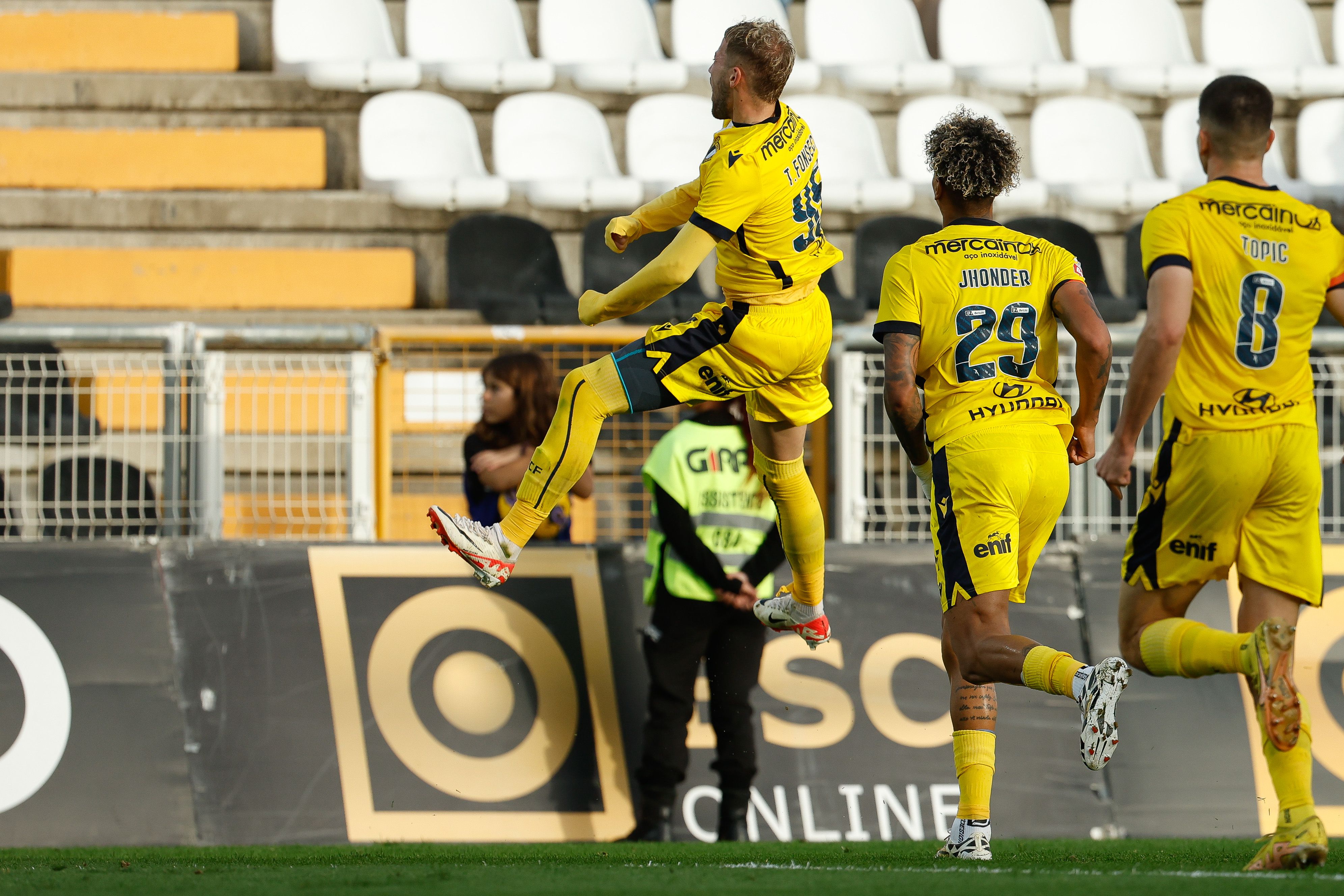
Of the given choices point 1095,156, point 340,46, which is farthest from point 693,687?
point 340,46

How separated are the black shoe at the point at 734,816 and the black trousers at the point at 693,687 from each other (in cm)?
4

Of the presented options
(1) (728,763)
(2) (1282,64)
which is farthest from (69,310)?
(2) (1282,64)

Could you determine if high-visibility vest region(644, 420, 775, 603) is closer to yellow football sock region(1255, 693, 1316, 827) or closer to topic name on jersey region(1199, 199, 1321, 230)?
topic name on jersey region(1199, 199, 1321, 230)

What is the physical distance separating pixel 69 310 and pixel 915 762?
6117 millimetres

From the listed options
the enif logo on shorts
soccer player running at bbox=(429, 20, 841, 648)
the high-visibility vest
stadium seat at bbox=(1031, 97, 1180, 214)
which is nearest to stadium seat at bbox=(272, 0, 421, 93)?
stadium seat at bbox=(1031, 97, 1180, 214)

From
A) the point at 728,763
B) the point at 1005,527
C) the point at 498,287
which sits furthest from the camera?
the point at 498,287

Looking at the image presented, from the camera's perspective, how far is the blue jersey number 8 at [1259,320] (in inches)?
185

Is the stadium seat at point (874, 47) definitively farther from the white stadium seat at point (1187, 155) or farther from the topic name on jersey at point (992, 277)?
the topic name on jersey at point (992, 277)

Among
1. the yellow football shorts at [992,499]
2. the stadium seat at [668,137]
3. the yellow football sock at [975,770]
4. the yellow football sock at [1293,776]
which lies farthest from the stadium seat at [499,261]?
the yellow football sock at [1293,776]

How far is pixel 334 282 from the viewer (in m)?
9.64

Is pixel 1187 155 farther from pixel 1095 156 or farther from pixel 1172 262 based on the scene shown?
pixel 1172 262

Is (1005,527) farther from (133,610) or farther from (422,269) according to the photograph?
(422,269)

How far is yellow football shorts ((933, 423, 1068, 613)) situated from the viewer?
456cm

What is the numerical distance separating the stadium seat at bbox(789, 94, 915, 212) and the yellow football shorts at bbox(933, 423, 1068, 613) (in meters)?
5.65
